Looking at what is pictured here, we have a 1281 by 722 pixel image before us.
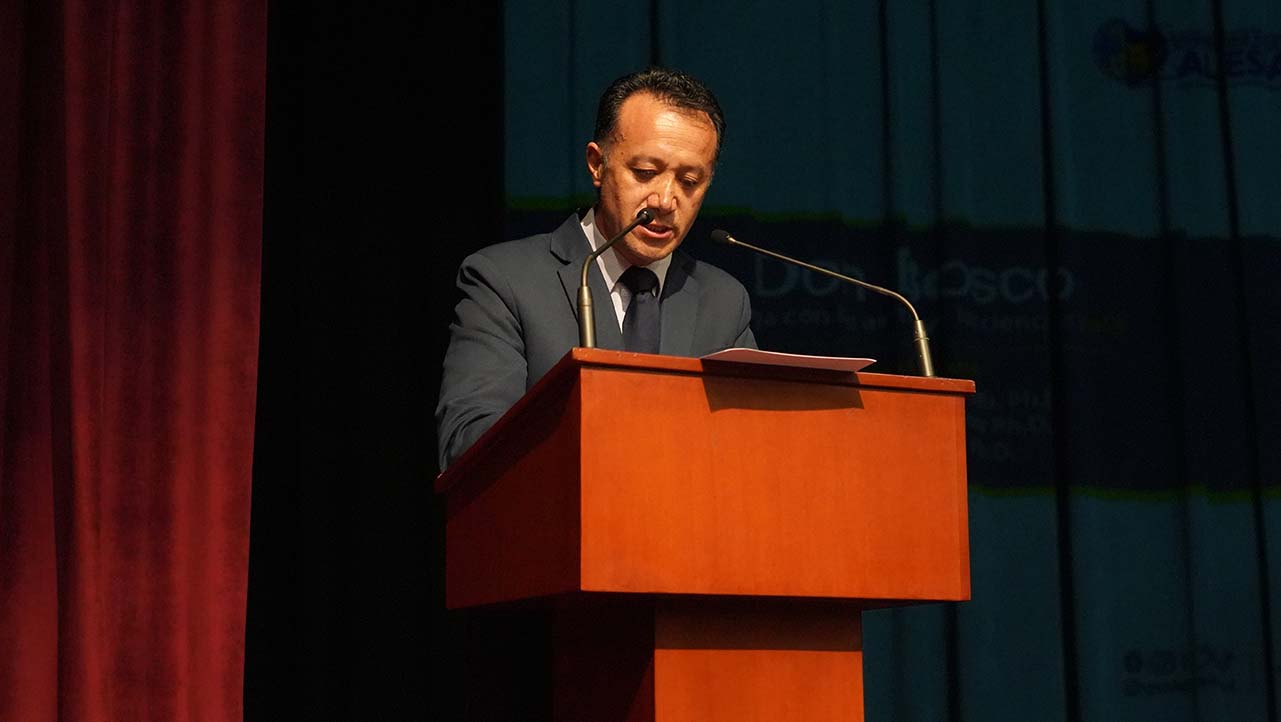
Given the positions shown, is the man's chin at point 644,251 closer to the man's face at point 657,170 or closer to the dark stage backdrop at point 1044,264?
the man's face at point 657,170

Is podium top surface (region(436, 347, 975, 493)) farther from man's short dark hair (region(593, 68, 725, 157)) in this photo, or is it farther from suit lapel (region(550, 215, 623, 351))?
man's short dark hair (region(593, 68, 725, 157))

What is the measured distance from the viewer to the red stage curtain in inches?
100

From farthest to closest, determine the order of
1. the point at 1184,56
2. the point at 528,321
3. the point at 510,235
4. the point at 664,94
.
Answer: the point at 1184,56 → the point at 510,235 → the point at 664,94 → the point at 528,321

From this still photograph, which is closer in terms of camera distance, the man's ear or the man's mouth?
the man's mouth

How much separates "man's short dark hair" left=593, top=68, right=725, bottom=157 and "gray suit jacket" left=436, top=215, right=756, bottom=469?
0.18m

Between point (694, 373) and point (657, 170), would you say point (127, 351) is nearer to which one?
point (657, 170)

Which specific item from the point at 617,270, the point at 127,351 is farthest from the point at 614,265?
the point at 127,351

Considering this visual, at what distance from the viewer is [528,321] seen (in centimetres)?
209

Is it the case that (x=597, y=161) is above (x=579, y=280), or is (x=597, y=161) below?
above

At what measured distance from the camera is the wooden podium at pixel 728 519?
1.41 meters

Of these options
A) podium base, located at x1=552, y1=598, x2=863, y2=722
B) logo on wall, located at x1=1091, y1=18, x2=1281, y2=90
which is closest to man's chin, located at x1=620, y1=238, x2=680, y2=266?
podium base, located at x1=552, y1=598, x2=863, y2=722

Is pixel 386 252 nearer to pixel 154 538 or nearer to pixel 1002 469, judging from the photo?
pixel 154 538

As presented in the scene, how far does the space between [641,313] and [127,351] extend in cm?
112

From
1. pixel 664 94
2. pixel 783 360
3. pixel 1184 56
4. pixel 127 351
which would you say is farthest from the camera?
pixel 1184 56
